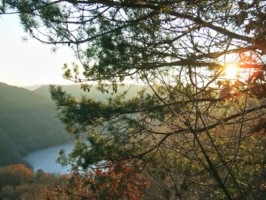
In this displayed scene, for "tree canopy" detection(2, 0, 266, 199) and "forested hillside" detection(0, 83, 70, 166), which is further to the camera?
"forested hillside" detection(0, 83, 70, 166)

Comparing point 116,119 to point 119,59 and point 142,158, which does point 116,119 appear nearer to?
point 142,158

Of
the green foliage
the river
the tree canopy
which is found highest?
the tree canopy

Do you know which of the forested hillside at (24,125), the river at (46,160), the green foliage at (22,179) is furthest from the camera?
the forested hillside at (24,125)

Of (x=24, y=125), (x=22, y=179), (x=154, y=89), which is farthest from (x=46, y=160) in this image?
(x=154, y=89)

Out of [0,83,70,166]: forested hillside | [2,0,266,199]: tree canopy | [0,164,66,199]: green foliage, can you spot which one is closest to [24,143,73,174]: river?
[0,83,70,166]: forested hillside

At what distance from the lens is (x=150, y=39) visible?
16.9 ft

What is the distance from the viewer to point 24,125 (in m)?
63.5

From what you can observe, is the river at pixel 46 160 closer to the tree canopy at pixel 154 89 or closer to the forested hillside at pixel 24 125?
the forested hillside at pixel 24 125

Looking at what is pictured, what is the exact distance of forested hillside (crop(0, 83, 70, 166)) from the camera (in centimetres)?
5200

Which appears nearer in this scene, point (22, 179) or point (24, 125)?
point (22, 179)

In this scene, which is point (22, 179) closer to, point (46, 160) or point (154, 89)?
point (46, 160)

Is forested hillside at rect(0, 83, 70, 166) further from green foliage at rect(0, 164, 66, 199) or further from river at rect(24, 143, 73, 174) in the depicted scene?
green foliage at rect(0, 164, 66, 199)

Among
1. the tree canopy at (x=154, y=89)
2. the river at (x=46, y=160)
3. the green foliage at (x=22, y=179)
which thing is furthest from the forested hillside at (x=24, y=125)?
the tree canopy at (x=154, y=89)

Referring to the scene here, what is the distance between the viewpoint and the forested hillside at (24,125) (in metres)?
52.0
